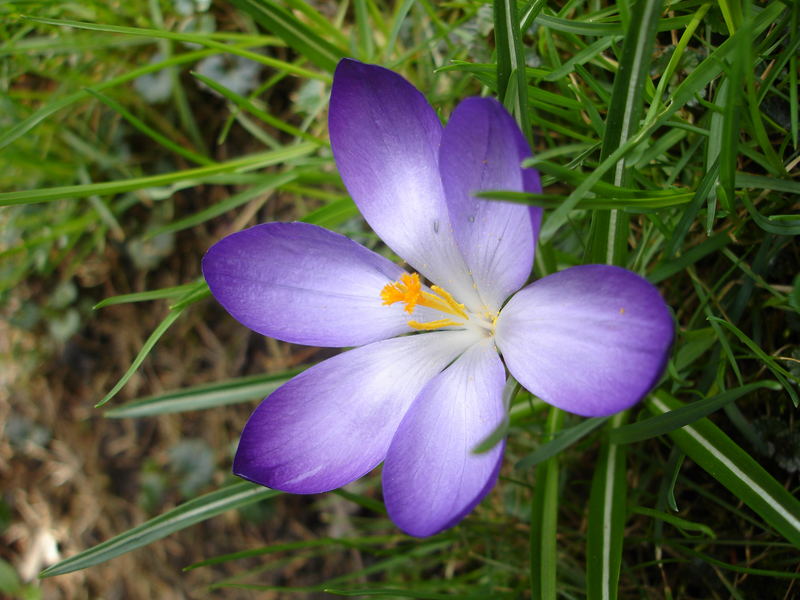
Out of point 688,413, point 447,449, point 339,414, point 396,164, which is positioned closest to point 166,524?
point 339,414

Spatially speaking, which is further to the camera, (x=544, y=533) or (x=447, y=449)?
(x=544, y=533)

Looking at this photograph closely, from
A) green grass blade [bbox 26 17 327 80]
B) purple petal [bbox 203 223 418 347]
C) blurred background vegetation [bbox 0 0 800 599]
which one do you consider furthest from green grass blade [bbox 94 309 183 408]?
green grass blade [bbox 26 17 327 80]

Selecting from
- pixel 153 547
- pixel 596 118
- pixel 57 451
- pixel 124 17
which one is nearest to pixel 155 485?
pixel 153 547

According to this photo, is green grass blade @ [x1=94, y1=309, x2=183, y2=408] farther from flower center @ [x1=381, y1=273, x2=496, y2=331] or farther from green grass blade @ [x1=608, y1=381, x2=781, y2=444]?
green grass blade @ [x1=608, y1=381, x2=781, y2=444]

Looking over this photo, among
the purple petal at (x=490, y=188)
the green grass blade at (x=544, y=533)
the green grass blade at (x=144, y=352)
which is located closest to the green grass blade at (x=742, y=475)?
the green grass blade at (x=544, y=533)

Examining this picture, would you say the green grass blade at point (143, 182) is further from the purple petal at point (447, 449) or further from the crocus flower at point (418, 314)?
the purple petal at point (447, 449)

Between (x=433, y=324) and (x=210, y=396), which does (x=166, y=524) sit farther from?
(x=433, y=324)
